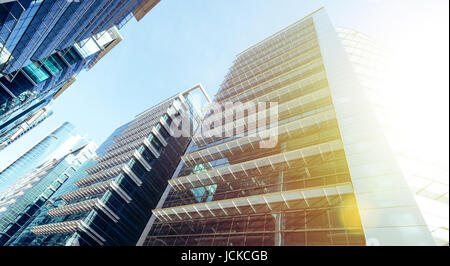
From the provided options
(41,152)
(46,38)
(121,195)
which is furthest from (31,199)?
(41,152)

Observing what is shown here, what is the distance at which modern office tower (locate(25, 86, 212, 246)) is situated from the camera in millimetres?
34000

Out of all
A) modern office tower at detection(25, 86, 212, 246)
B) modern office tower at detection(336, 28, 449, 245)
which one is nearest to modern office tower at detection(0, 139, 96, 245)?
modern office tower at detection(25, 86, 212, 246)

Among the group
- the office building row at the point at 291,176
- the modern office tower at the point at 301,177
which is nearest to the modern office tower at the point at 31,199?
the office building row at the point at 291,176

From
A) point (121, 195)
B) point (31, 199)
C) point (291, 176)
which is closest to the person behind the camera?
point (291, 176)

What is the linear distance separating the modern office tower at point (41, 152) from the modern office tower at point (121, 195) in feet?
316

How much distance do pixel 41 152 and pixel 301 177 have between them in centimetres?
16299

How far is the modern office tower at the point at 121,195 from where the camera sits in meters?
34.0

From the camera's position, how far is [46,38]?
35.9m

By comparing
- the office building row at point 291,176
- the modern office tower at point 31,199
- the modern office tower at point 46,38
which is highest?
the modern office tower at point 46,38

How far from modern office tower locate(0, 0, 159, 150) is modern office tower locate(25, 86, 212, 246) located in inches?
815

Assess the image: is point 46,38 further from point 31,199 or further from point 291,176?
point 31,199

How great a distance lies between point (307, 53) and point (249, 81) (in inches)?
362

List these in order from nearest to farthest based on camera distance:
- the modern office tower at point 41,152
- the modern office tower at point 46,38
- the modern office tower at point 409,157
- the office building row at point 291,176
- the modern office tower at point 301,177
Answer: the modern office tower at point 409,157 < the office building row at point 291,176 < the modern office tower at point 301,177 < the modern office tower at point 46,38 < the modern office tower at point 41,152

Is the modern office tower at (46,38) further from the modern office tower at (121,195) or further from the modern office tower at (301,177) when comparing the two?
the modern office tower at (301,177)
